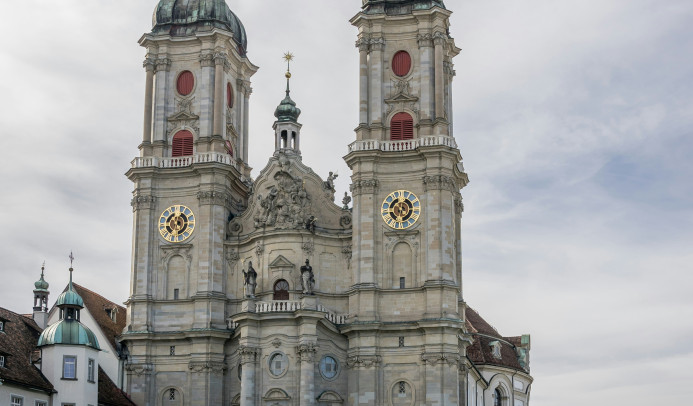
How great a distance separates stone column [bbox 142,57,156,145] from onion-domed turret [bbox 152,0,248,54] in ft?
7.08

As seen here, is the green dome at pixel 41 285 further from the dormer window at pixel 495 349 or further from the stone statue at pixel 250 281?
the dormer window at pixel 495 349

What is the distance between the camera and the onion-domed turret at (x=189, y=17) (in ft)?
236

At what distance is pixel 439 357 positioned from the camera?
205 ft

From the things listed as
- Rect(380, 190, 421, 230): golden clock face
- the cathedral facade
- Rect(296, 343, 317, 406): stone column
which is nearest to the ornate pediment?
the cathedral facade

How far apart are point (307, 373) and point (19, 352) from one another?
47.3ft

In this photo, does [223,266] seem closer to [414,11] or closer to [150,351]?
[150,351]

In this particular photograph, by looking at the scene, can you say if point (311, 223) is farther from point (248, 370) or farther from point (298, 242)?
point (248, 370)

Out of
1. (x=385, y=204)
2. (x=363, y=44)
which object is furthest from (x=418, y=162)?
(x=363, y=44)

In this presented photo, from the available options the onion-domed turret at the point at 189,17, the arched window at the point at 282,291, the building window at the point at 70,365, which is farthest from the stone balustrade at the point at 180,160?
the building window at the point at 70,365

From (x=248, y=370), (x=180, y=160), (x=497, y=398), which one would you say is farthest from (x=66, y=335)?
(x=497, y=398)

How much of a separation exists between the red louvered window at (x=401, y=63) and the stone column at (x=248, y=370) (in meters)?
17.6

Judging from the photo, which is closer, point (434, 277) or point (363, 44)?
point (434, 277)

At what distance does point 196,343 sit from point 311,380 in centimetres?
782

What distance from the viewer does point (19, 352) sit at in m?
59.6
